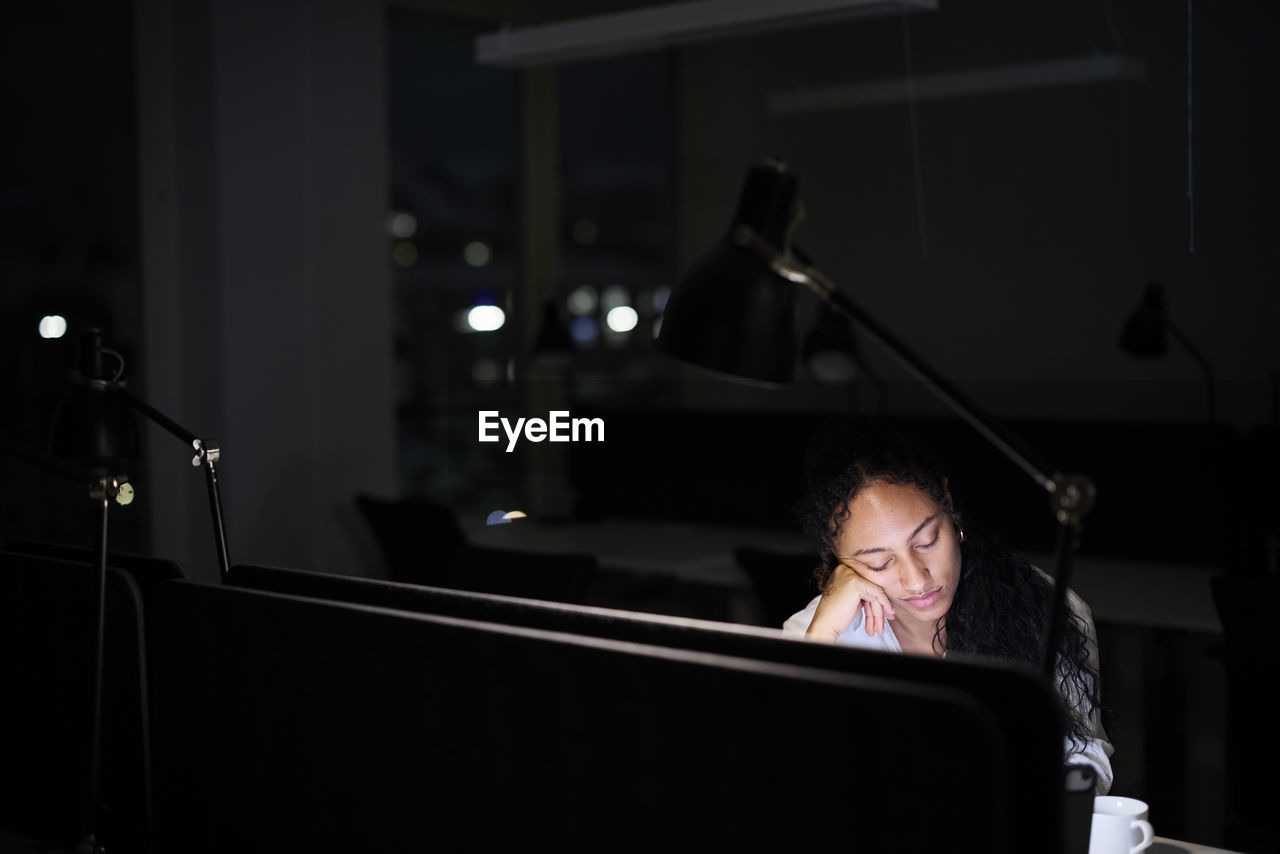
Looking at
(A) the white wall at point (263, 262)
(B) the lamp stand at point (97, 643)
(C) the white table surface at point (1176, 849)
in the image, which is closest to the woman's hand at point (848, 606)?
(C) the white table surface at point (1176, 849)

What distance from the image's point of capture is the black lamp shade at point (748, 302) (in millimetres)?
1387

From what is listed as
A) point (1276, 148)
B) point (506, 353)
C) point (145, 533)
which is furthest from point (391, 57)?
point (1276, 148)

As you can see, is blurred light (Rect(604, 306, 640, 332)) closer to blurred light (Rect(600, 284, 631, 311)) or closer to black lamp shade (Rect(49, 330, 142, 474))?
blurred light (Rect(600, 284, 631, 311))

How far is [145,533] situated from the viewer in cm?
480

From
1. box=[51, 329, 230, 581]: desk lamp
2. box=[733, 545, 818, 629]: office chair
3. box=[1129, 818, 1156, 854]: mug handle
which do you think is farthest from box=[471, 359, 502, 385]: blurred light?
box=[1129, 818, 1156, 854]: mug handle

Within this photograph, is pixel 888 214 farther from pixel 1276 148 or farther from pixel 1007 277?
pixel 1276 148

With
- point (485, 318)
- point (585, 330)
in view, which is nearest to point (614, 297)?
point (585, 330)

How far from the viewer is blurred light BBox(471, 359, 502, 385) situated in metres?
5.96

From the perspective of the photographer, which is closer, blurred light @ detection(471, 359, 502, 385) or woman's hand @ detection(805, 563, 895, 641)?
woman's hand @ detection(805, 563, 895, 641)

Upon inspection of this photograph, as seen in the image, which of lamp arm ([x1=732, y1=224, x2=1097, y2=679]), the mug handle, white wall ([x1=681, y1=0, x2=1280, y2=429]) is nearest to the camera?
lamp arm ([x1=732, y1=224, x2=1097, y2=679])

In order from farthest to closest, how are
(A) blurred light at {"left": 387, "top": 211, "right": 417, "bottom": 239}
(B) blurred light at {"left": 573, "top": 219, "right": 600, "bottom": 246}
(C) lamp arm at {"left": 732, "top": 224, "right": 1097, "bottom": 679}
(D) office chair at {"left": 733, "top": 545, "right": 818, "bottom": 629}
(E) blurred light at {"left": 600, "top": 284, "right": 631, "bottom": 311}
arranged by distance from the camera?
(E) blurred light at {"left": 600, "top": 284, "right": 631, "bottom": 311} → (B) blurred light at {"left": 573, "top": 219, "right": 600, "bottom": 246} → (A) blurred light at {"left": 387, "top": 211, "right": 417, "bottom": 239} → (D) office chair at {"left": 733, "top": 545, "right": 818, "bottom": 629} → (C) lamp arm at {"left": 732, "top": 224, "right": 1097, "bottom": 679}

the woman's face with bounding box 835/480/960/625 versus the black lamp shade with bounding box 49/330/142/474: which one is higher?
the black lamp shade with bounding box 49/330/142/474

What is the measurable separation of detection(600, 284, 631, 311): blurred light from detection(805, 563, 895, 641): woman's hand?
4.70 metres

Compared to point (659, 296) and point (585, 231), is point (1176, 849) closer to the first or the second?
point (585, 231)
